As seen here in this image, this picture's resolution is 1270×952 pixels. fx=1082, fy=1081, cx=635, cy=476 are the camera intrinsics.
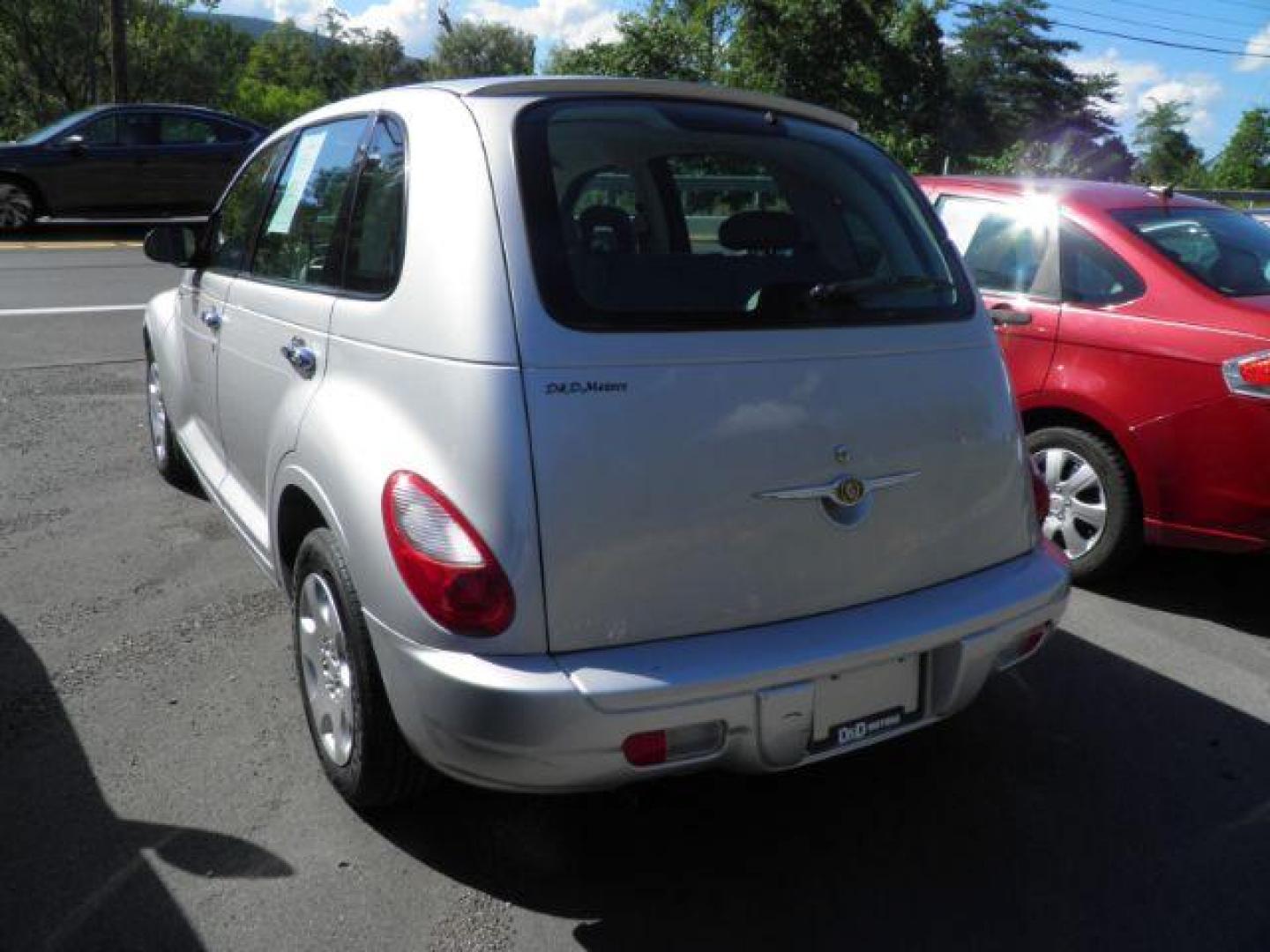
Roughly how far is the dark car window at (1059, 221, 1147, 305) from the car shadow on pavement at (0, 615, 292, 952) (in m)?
3.68

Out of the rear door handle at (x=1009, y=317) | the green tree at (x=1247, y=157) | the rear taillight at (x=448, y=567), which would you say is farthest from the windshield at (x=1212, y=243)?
the green tree at (x=1247, y=157)

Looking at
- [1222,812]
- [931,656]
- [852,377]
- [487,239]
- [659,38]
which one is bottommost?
[1222,812]

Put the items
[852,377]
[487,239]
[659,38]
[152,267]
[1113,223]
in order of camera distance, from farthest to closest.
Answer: [659,38] < [152,267] < [1113,223] < [852,377] < [487,239]

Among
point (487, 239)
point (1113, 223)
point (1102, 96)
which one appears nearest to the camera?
point (487, 239)

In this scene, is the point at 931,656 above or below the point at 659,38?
below

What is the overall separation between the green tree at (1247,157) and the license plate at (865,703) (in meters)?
33.8

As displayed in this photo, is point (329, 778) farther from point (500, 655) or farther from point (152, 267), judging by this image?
point (152, 267)

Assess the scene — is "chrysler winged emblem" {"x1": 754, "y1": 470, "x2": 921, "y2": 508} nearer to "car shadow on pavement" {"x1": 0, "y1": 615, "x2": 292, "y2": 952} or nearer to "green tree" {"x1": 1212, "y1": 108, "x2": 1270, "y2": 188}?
"car shadow on pavement" {"x1": 0, "y1": 615, "x2": 292, "y2": 952}

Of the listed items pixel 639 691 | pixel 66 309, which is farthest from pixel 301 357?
pixel 66 309

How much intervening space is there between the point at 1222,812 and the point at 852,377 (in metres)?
1.61

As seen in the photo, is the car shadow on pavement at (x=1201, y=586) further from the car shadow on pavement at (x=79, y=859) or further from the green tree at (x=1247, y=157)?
the green tree at (x=1247, y=157)

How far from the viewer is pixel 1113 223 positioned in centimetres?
450

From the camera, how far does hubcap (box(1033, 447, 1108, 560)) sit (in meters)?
4.35

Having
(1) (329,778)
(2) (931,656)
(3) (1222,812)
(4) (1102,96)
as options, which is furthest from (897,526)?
(4) (1102,96)
